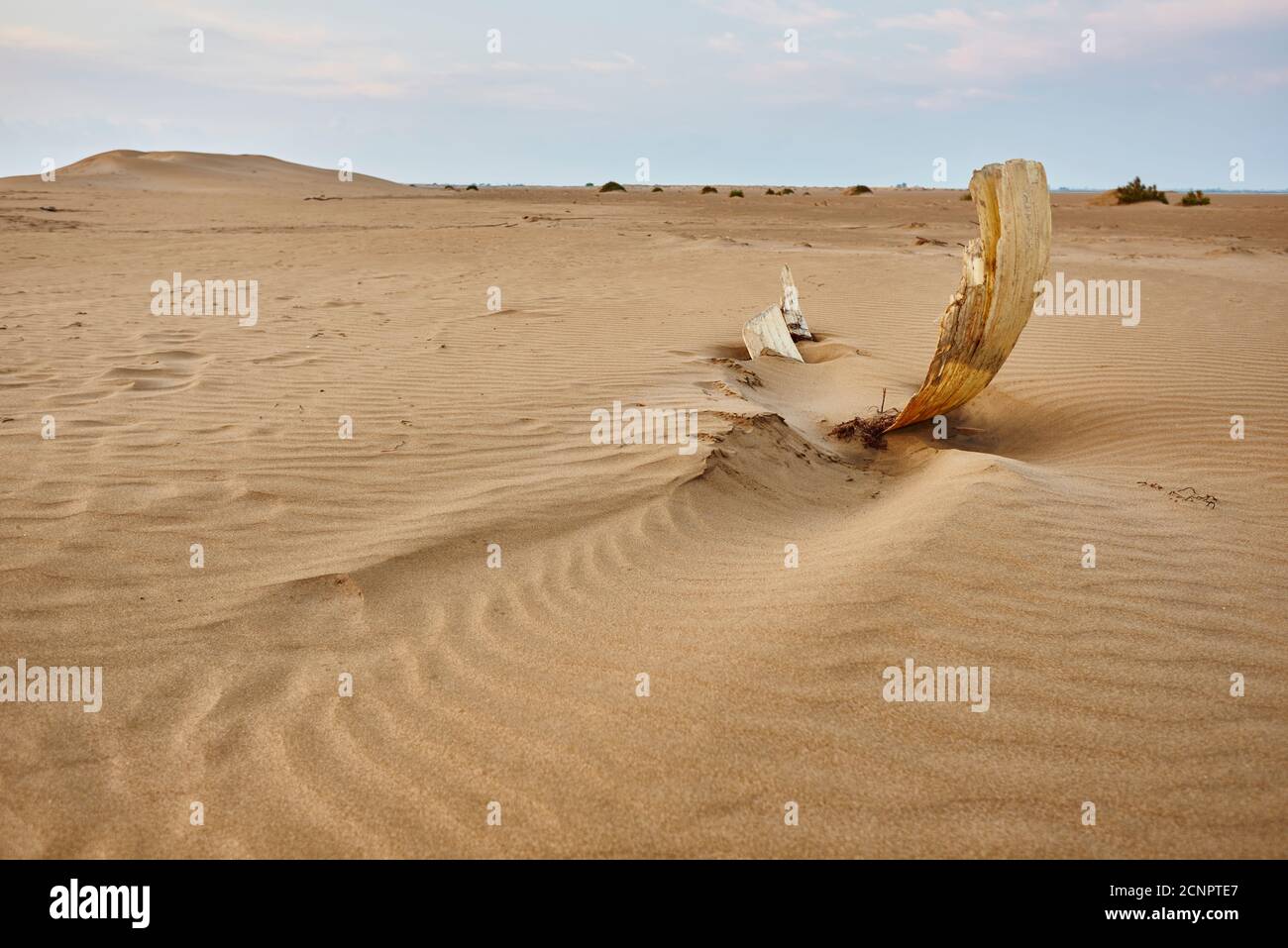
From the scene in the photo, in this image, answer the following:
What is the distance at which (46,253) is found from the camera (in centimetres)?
1280

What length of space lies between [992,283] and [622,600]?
2.70 metres

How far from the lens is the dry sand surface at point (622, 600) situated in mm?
2059

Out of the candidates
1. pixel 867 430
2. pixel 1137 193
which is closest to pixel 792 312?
pixel 867 430

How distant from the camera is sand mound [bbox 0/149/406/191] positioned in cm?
3584

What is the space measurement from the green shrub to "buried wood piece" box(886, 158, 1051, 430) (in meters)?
24.2

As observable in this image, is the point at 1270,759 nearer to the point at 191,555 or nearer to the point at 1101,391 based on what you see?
the point at 191,555

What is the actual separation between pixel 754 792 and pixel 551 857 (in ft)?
1.62

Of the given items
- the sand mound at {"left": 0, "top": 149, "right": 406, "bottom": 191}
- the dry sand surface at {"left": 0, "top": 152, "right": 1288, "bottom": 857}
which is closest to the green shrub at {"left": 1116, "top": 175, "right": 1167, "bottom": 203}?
the dry sand surface at {"left": 0, "top": 152, "right": 1288, "bottom": 857}

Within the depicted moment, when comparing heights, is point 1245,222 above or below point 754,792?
above

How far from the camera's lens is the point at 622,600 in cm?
306

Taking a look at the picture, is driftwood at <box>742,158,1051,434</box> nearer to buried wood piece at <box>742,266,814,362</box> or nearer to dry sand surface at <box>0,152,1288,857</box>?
dry sand surface at <box>0,152,1288,857</box>

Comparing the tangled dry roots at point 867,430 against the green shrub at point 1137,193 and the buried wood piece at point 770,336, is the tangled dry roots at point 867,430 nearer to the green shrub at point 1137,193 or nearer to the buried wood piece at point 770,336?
the buried wood piece at point 770,336

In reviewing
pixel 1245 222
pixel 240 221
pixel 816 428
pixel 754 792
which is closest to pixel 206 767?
pixel 754 792

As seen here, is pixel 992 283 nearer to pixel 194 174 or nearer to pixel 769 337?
pixel 769 337
